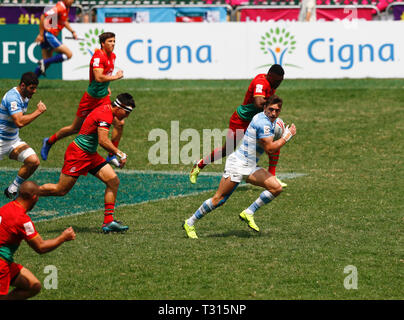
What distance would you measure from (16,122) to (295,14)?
15529 mm

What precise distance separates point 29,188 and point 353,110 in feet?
51.4

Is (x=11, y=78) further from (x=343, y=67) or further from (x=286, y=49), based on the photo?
(x=343, y=67)

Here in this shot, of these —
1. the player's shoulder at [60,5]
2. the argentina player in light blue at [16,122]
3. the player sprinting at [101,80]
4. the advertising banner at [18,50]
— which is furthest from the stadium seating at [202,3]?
the argentina player in light blue at [16,122]

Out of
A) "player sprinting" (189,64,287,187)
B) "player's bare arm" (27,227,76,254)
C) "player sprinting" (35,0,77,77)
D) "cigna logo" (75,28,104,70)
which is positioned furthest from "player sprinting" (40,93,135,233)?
"cigna logo" (75,28,104,70)

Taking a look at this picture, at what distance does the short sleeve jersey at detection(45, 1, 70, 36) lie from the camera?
2270 centimetres

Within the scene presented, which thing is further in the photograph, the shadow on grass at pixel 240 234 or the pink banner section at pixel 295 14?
the pink banner section at pixel 295 14

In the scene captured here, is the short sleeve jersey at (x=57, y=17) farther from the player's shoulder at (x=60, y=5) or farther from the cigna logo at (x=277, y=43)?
the cigna logo at (x=277, y=43)

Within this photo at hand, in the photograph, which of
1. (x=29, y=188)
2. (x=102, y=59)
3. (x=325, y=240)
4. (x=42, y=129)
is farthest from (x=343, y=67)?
(x=29, y=188)

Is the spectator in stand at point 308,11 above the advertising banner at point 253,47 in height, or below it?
above

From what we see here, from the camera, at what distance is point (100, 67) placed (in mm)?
15633

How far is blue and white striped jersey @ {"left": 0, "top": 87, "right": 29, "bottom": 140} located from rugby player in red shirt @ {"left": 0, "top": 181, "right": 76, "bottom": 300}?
5.41m

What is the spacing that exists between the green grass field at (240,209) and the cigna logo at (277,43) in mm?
964

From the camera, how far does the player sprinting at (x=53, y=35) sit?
22.1 meters

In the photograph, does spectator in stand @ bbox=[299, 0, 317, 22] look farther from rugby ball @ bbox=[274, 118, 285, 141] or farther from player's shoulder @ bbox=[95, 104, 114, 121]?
player's shoulder @ bbox=[95, 104, 114, 121]
